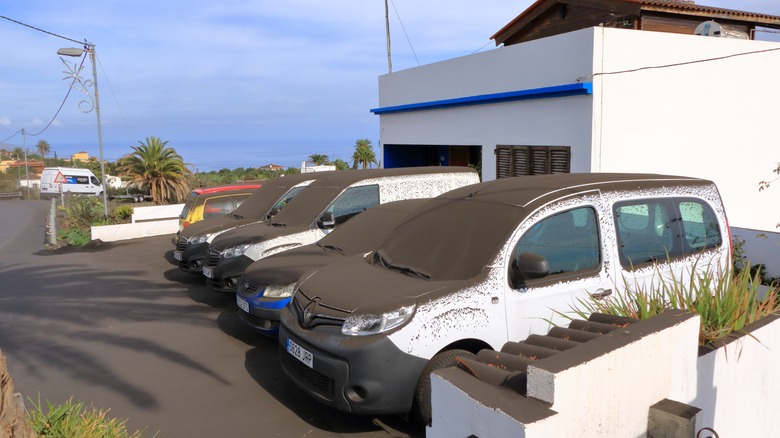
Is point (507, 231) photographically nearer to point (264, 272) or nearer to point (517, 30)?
point (264, 272)

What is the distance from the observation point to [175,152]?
23953mm

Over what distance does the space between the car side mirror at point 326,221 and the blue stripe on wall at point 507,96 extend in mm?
5225

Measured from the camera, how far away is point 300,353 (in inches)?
186

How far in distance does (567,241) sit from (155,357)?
16.2 feet

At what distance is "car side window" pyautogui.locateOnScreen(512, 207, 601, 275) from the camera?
4641 mm

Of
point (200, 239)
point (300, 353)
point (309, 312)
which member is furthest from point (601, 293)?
point (200, 239)

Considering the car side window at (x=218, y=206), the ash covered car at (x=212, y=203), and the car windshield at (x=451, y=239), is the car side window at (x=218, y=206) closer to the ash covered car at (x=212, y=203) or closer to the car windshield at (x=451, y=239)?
the ash covered car at (x=212, y=203)

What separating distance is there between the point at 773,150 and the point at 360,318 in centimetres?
1250

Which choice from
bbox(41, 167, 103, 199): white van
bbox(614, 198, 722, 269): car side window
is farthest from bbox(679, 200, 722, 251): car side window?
bbox(41, 167, 103, 199): white van

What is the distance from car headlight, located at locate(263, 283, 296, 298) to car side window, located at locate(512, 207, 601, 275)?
290cm

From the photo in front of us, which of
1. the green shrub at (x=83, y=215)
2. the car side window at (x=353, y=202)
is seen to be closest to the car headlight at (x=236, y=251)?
the car side window at (x=353, y=202)

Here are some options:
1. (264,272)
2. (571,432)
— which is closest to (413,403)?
(571,432)

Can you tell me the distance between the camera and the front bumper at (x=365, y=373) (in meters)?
4.19

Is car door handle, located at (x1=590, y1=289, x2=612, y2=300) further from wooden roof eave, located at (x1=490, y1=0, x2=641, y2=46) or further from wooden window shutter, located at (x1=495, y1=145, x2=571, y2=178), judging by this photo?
wooden roof eave, located at (x1=490, y1=0, x2=641, y2=46)
